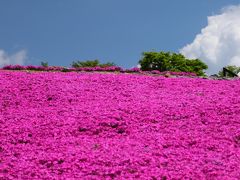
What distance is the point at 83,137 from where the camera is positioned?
18.6 m

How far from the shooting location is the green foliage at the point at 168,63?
78.6 metres

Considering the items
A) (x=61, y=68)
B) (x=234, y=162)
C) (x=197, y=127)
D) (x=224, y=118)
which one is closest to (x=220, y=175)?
(x=234, y=162)

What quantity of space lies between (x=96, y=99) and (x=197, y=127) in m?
6.87

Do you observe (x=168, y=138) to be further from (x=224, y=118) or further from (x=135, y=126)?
(x=224, y=118)

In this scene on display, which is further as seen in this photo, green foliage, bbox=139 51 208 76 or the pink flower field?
green foliage, bbox=139 51 208 76

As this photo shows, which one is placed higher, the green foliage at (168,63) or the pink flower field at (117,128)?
the green foliage at (168,63)

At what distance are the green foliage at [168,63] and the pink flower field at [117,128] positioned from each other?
1918 inches

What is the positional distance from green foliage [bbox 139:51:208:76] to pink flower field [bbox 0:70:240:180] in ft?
160

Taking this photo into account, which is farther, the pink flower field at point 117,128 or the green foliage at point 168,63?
the green foliage at point 168,63

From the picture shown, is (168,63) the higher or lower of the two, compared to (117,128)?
higher

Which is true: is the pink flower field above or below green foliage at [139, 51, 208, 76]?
below

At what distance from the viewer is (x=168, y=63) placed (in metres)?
78.9

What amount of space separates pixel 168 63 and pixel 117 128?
60.1 meters

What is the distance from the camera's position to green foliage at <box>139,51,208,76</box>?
78562 mm
